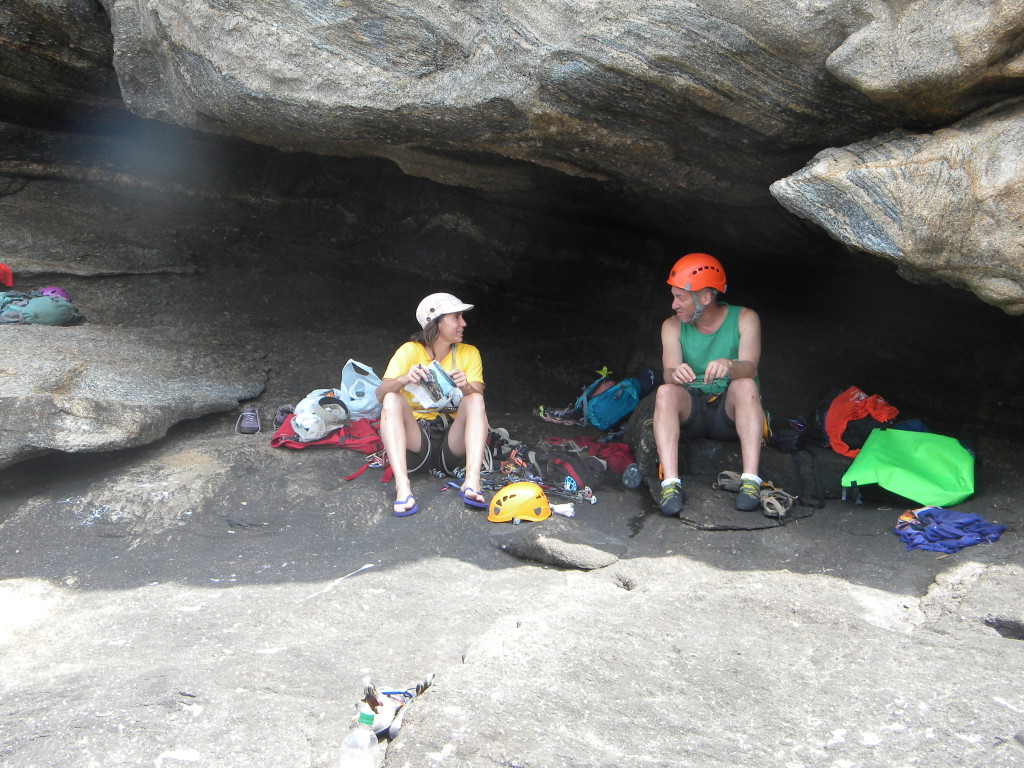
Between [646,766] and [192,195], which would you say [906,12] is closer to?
[646,766]

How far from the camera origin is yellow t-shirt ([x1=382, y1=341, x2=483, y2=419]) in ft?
16.4

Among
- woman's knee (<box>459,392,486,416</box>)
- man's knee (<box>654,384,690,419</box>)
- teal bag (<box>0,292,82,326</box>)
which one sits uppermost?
man's knee (<box>654,384,690,419</box>)

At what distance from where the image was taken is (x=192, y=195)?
25.9 feet

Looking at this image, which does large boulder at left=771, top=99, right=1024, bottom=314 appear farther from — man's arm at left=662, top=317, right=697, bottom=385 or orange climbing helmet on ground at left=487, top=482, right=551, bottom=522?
orange climbing helmet on ground at left=487, top=482, right=551, bottom=522

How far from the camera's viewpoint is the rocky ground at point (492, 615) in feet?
8.24

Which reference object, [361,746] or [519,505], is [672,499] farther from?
[361,746]

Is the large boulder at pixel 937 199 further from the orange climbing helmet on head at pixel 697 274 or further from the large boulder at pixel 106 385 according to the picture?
the large boulder at pixel 106 385

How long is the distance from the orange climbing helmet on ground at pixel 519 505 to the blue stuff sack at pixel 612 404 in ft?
5.93

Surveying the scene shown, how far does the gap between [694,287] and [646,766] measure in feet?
10.5

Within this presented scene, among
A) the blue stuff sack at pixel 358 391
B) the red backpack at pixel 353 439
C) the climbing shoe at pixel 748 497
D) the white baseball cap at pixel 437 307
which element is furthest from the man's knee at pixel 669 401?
the blue stuff sack at pixel 358 391

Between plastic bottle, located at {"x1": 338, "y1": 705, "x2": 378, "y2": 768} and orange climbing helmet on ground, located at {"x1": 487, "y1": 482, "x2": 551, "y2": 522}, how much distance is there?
201 centimetres

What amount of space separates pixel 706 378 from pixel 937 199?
155cm

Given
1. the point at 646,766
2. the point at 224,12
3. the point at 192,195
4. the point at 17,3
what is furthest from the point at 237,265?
the point at 646,766

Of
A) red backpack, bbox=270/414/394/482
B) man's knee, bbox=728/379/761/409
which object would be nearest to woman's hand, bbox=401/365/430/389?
red backpack, bbox=270/414/394/482
